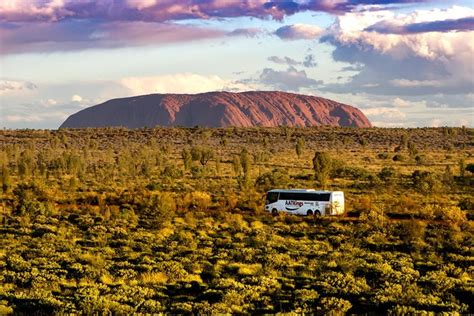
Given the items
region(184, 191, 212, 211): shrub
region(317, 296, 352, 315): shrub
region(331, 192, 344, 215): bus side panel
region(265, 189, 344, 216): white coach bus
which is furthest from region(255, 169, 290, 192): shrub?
Result: region(317, 296, 352, 315): shrub

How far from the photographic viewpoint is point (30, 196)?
1815 inches

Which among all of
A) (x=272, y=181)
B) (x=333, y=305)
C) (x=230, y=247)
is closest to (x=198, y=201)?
(x=272, y=181)

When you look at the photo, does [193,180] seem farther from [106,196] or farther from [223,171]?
[106,196]

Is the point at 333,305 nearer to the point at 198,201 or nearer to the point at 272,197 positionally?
the point at 272,197

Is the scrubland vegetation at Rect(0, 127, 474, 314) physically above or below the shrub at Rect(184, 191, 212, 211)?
below

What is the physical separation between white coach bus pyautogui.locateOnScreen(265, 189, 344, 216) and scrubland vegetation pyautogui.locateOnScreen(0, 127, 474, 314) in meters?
1.14

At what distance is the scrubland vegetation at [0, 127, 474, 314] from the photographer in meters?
19.1

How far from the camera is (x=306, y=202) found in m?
42.4

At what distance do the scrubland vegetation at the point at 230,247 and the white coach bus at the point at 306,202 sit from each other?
45.0 inches

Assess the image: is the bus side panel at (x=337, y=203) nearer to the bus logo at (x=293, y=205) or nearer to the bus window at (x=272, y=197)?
the bus logo at (x=293, y=205)

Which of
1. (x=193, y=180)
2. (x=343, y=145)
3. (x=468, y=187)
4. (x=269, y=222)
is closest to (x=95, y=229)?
(x=269, y=222)

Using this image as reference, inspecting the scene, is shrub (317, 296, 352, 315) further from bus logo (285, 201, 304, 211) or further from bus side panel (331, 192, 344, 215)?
bus logo (285, 201, 304, 211)

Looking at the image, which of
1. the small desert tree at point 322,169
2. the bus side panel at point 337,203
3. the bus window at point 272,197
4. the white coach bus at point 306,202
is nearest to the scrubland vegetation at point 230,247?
the small desert tree at point 322,169

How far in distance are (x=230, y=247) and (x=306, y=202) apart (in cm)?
1413
